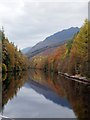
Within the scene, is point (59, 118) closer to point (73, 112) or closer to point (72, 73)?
point (73, 112)

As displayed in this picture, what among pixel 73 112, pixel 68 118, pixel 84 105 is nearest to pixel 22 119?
pixel 68 118

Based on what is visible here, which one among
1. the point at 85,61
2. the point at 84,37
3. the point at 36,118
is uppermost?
the point at 84,37

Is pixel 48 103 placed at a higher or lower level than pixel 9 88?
lower

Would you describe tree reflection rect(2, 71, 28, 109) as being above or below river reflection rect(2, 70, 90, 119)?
above

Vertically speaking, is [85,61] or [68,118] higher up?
[85,61]

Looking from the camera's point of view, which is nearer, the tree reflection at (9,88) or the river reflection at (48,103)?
the river reflection at (48,103)

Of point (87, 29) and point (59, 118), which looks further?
point (87, 29)

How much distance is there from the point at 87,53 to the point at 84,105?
30.7 m

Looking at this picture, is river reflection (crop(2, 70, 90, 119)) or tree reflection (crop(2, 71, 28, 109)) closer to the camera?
river reflection (crop(2, 70, 90, 119))

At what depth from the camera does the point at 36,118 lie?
765 inches

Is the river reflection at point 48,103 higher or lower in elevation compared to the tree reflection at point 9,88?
lower

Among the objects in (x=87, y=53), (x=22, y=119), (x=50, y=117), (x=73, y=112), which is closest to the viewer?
(x=22, y=119)

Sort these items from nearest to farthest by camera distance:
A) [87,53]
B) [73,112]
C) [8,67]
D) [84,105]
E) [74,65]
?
1. [73,112]
2. [84,105]
3. [87,53]
4. [74,65]
5. [8,67]

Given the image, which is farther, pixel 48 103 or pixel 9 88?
pixel 9 88
